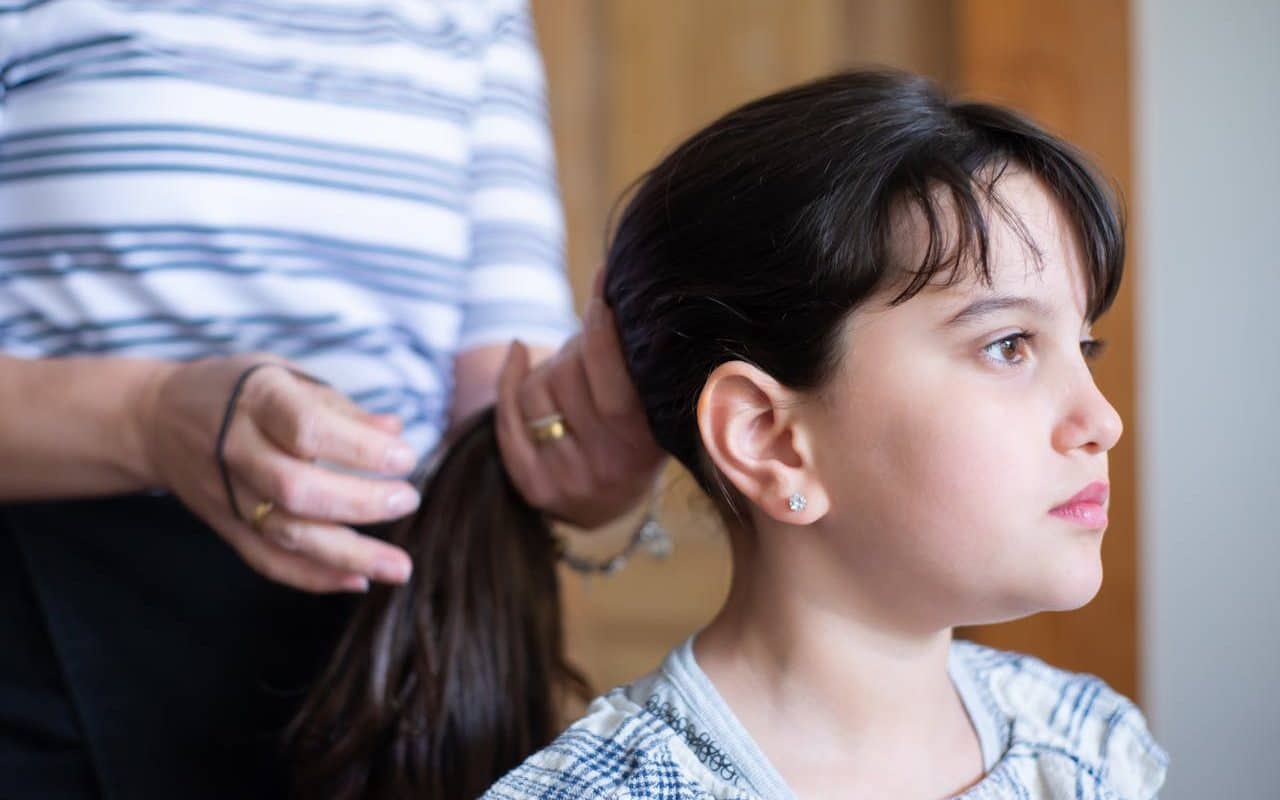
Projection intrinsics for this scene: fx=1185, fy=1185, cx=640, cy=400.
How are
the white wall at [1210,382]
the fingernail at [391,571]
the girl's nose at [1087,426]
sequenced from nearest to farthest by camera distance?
the girl's nose at [1087,426] → the fingernail at [391,571] → the white wall at [1210,382]

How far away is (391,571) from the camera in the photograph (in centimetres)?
76

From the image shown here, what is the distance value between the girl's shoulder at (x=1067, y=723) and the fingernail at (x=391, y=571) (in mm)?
384

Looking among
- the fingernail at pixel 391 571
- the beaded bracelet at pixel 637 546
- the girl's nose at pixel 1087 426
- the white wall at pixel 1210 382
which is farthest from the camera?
the white wall at pixel 1210 382

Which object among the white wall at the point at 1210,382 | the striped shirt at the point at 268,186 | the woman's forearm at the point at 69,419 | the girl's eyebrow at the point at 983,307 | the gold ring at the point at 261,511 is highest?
the striped shirt at the point at 268,186

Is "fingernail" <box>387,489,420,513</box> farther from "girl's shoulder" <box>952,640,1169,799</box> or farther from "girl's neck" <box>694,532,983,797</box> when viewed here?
"girl's shoulder" <box>952,640,1169,799</box>

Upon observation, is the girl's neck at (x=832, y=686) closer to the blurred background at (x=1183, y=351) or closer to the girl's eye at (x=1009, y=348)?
the girl's eye at (x=1009, y=348)

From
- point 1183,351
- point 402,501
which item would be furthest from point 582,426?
point 1183,351

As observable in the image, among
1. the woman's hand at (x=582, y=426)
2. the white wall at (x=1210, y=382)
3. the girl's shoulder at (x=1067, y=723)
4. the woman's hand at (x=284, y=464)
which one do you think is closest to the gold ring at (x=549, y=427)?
the woman's hand at (x=582, y=426)

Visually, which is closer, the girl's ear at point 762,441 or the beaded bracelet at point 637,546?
the girl's ear at point 762,441

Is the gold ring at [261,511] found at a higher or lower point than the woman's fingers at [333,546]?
higher

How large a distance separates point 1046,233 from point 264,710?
62 centimetres

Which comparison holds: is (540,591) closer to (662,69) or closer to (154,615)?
(154,615)

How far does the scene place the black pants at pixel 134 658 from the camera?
79 centimetres

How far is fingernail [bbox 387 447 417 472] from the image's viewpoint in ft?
2.39
